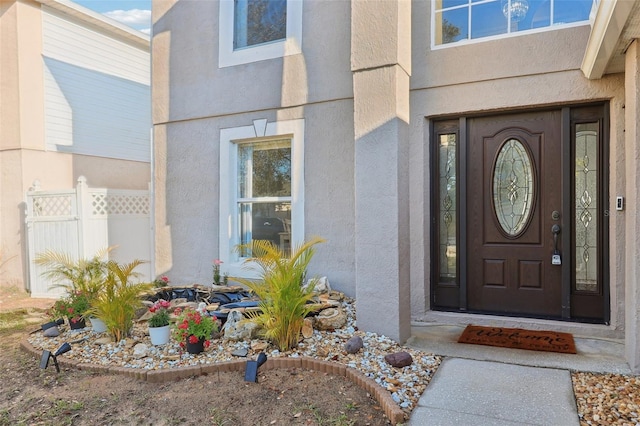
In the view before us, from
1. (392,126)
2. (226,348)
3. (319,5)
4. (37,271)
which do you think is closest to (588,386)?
(392,126)

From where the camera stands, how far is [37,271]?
831cm

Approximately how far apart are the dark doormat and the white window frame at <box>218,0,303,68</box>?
4.18 meters

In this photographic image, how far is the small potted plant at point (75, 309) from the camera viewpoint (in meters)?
5.07

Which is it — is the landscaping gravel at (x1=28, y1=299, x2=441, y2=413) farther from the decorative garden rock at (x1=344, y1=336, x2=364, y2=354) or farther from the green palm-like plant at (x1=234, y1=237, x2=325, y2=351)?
the green palm-like plant at (x1=234, y1=237, x2=325, y2=351)

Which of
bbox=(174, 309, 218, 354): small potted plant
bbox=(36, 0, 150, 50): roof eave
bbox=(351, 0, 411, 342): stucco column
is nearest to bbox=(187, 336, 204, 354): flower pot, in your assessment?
bbox=(174, 309, 218, 354): small potted plant

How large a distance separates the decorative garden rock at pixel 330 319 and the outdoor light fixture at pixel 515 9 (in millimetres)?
3843

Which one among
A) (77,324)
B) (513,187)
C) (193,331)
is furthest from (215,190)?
(513,187)

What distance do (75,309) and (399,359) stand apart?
12.5ft

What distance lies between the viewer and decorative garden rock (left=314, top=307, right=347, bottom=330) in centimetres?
448

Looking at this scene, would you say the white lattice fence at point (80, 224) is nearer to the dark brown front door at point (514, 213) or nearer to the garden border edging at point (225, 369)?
the garden border edging at point (225, 369)

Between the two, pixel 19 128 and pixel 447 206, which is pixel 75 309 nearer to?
pixel 447 206

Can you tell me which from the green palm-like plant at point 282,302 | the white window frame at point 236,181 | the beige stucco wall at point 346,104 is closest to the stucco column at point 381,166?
the beige stucco wall at point 346,104

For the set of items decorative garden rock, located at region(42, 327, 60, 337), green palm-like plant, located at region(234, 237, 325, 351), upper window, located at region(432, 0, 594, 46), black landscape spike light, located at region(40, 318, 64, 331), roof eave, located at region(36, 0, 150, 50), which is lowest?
decorative garden rock, located at region(42, 327, 60, 337)

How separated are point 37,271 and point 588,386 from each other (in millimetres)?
9018
